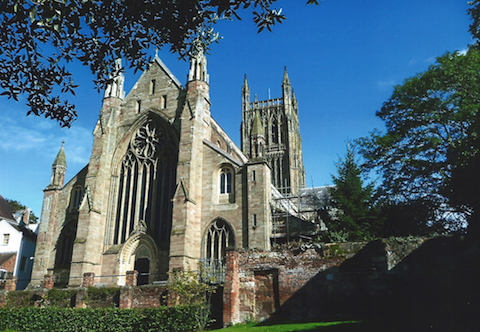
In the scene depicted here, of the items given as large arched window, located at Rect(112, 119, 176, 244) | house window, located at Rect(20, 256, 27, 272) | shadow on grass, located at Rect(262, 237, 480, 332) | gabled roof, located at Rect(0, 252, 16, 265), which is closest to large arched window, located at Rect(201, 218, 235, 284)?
large arched window, located at Rect(112, 119, 176, 244)

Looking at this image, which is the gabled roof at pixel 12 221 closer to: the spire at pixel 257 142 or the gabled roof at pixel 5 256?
the gabled roof at pixel 5 256

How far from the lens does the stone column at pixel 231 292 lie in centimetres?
1483

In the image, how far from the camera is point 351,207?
22.9 metres

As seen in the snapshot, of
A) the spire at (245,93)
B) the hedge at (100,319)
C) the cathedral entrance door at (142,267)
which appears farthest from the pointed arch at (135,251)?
the spire at (245,93)

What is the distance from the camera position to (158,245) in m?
25.6

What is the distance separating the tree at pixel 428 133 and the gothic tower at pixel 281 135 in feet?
88.9

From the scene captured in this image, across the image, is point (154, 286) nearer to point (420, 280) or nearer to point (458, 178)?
point (420, 280)

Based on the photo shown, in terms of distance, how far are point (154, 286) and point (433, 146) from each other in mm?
17635

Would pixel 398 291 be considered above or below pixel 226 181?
below

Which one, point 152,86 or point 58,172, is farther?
point 58,172

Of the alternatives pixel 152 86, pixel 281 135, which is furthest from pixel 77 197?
pixel 281 135

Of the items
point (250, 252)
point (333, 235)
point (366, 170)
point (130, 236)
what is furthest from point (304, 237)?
point (130, 236)

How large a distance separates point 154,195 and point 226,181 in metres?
5.13

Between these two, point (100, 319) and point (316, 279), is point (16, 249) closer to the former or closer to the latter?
point (100, 319)
